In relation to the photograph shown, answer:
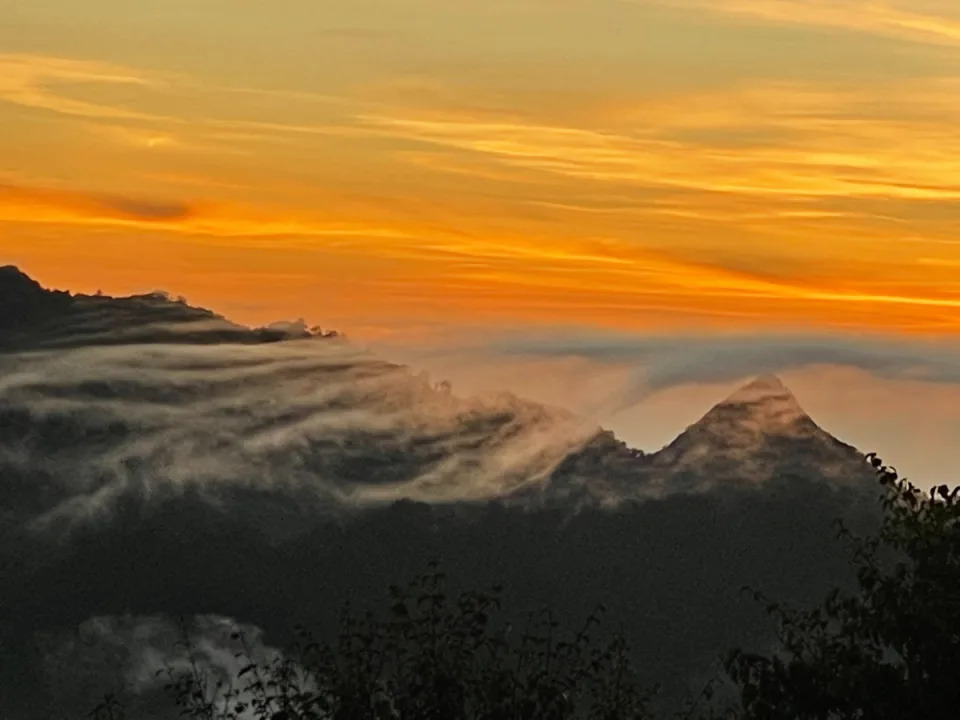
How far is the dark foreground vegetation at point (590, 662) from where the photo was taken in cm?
1836

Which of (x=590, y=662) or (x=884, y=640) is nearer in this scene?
(x=590, y=662)

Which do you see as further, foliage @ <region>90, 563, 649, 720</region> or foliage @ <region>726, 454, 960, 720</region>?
foliage @ <region>726, 454, 960, 720</region>

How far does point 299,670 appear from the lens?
19375mm

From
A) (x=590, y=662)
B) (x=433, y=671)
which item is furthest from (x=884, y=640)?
(x=433, y=671)

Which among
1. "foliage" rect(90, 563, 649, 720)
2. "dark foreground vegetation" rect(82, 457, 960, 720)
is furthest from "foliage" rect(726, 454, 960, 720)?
"foliage" rect(90, 563, 649, 720)

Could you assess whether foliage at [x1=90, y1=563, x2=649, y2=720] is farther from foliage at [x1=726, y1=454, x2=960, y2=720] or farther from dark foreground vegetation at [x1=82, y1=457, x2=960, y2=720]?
foliage at [x1=726, y1=454, x2=960, y2=720]

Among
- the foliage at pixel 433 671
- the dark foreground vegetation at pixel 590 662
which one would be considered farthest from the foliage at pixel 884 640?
the foliage at pixel 433 671

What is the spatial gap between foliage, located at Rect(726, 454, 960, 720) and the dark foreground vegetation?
18mm

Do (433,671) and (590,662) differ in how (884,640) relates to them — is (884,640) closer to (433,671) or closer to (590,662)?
(590,662)

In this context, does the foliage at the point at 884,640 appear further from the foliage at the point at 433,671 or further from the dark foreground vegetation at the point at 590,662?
the foliage at the point at 433,671

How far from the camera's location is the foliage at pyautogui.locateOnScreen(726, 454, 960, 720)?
20031mm

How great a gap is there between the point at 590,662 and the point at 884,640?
13.0ft

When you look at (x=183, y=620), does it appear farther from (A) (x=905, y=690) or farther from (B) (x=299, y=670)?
(A) (x=905, y=690)

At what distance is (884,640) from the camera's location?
20953mm
